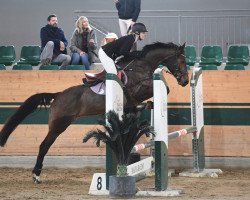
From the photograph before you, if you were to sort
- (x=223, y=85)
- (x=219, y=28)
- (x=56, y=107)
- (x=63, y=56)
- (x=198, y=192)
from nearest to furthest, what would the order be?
1. (x=198, y=192)
2. (x=56, y=107)
3. (x=223, y=85)
4. (x=63, y=56)
5. (x=219, y=28)

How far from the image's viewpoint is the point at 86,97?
10398mm

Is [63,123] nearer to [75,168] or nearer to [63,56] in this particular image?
[75,168]

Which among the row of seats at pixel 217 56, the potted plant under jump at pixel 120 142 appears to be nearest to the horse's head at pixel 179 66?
the potted plant under jump at pixel 120 142

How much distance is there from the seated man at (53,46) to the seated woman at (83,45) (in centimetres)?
15

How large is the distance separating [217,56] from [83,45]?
2.61m

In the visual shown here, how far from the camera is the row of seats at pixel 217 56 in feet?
45.3

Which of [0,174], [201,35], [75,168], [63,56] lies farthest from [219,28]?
[0,174]

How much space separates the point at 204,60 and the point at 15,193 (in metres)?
6.09

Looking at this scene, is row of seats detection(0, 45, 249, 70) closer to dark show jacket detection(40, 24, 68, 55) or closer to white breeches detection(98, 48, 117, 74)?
dark show jacket detection(40, 24, 68, 55)

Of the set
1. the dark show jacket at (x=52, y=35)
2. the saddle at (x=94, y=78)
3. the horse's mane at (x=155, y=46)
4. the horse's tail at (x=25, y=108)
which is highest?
the dark show jacket at (x=52, y=35)

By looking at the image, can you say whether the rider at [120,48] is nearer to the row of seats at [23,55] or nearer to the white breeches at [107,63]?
the white breeches at [107,63]

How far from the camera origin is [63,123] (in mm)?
10281

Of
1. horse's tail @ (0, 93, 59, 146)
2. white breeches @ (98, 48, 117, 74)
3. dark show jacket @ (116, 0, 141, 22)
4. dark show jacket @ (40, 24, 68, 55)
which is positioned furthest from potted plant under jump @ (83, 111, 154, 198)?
dark show jacket @ (116, 0, 141, 22)

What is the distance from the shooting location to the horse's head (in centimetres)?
1067
